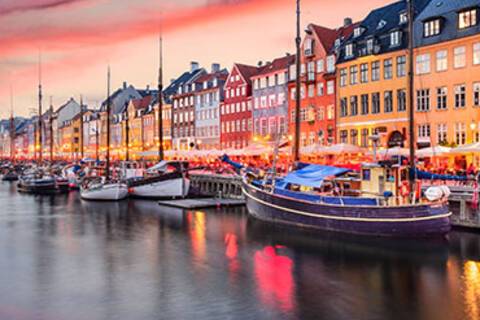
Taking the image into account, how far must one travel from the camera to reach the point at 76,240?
94.4 ft

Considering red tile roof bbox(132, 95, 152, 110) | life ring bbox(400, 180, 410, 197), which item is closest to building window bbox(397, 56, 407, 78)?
life ring bbox(400, 180, 410, 197)

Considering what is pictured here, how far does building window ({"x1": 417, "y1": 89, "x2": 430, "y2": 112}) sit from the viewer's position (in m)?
44.8

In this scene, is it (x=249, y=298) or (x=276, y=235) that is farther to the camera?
(x=276, y=235)

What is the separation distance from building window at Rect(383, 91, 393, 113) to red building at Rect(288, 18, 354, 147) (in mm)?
7728

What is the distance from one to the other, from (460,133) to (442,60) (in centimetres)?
634

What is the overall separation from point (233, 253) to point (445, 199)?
1001cm

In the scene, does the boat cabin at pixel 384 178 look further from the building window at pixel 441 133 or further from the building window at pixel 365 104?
the building window at pixel 365 104

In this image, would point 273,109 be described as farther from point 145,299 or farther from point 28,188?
point 145,299

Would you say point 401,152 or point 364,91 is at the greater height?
point 364,91

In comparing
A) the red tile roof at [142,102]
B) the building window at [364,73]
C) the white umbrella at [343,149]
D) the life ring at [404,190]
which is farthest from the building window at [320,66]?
the red tile roof at [142,102]

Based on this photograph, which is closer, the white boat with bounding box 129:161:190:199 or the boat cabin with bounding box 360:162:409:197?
the boat cabin with bounding box 360:162:409:197

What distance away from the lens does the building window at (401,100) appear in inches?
1829

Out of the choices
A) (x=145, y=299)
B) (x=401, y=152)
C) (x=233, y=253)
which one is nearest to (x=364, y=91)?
(x=401, y=152)

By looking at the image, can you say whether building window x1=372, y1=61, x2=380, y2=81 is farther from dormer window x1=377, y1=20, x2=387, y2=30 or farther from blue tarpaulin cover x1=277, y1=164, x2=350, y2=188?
blue tarpaulin cover x1=277, y1=164, x2=350, y2=188
